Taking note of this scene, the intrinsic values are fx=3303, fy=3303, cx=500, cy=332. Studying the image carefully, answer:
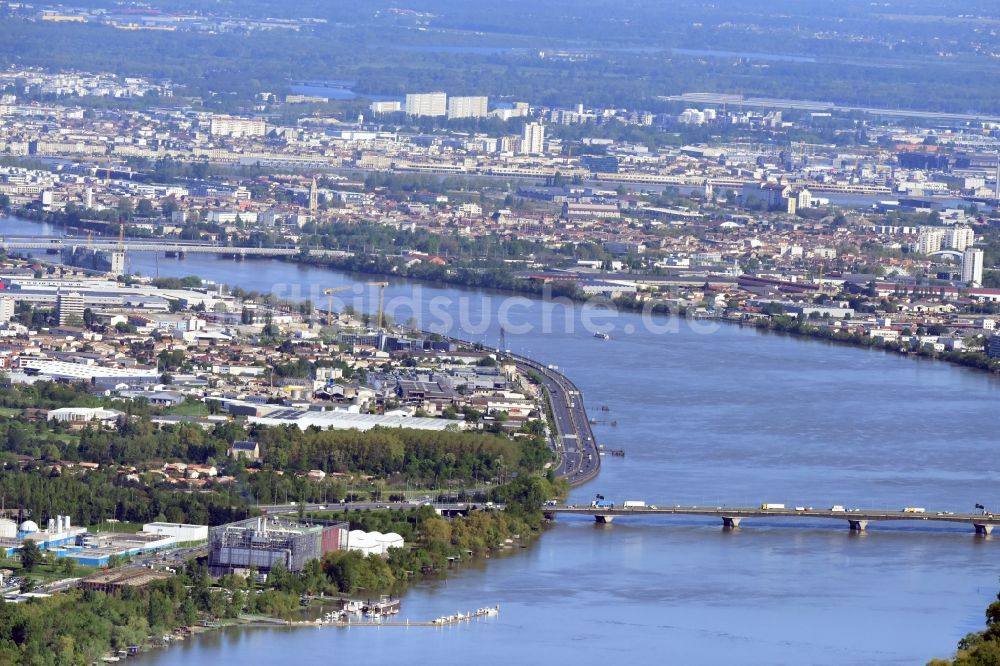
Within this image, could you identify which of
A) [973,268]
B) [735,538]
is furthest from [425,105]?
[735,538]

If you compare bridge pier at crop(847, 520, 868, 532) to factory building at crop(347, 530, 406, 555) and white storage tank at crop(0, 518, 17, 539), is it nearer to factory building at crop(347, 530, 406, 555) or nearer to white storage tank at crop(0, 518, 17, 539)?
factory building at crop(347, 530, 406, 555)

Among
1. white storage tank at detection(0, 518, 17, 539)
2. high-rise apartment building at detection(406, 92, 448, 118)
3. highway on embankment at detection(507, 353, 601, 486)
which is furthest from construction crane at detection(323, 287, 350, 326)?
high-rise apartment building at detection(406, 92, 448, 118)

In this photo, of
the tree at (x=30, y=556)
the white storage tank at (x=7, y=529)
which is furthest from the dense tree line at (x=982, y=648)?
the white storage tank at (x=7, y=529)

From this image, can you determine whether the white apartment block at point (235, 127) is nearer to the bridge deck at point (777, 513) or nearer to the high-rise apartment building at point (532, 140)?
the high-rise apartment building at point (532, 140)

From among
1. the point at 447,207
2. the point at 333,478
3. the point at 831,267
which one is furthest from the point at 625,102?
the point at 333,478

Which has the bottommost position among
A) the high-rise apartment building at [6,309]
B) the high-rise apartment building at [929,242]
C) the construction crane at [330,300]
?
the high-rise apartment building at [6,309]
